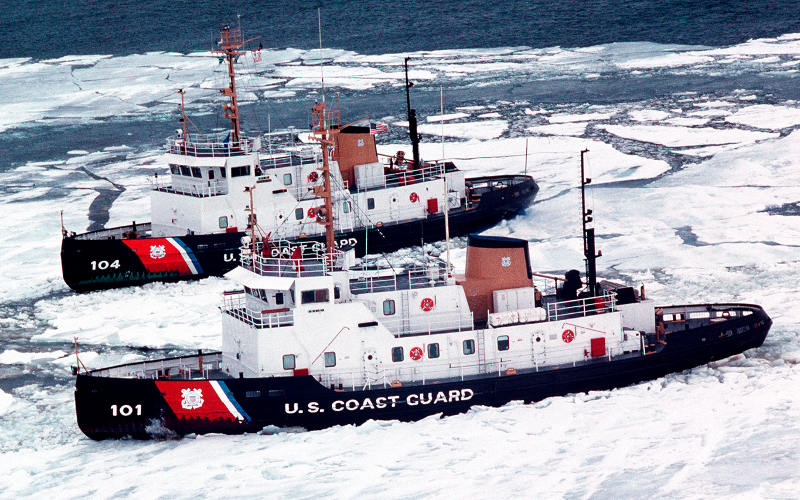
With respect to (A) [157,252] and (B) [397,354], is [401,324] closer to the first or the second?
(B) [397,354]

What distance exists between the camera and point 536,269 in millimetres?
32500

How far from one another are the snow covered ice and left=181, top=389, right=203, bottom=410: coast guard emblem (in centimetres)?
71

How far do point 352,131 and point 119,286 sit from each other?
9.04 metres

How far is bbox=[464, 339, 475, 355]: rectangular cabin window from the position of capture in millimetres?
22719

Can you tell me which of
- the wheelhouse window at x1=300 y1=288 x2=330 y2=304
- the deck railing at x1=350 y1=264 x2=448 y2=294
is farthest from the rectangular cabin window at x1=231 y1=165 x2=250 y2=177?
the wheelhouse window at x1=300 y1=288 x2=330 y2=304

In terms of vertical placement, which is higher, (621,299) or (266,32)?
(266,32)

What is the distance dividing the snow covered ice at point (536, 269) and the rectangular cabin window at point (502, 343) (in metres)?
1.25

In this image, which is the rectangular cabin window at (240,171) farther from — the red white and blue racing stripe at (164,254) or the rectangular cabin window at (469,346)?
the rectangular cabin window at (469,346)

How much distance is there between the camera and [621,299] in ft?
80.0

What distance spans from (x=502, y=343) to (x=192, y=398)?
6411 mm

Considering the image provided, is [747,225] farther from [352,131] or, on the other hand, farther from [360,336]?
[360,336]

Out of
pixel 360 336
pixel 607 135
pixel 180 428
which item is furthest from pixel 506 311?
pixel 607 135

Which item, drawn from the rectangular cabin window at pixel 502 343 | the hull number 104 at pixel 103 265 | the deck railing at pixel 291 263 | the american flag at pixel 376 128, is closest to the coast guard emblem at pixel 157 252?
the hull number 104 at pixel 103 265

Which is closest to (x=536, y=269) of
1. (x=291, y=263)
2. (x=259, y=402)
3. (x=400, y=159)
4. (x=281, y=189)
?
(x=400, y=159)
